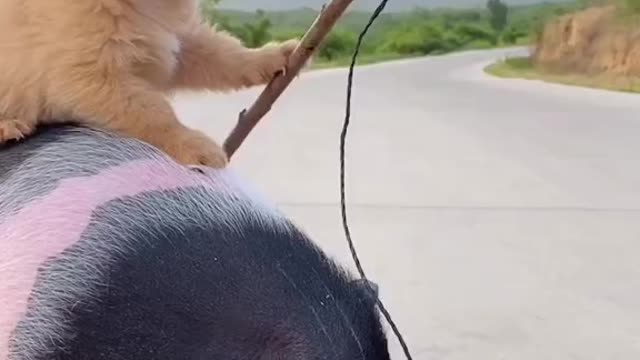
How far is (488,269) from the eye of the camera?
1.52 m

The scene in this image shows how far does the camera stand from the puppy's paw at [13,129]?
568 mm

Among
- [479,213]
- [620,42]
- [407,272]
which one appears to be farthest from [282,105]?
[407,272]

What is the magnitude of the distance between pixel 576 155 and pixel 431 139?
361mm

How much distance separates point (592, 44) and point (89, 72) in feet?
6.88

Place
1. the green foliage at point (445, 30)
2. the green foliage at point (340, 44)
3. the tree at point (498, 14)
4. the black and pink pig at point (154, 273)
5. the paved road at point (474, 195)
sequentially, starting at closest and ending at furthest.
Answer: the black and pink pig at point (154, 273)
the paved road at point (474, 195)
the green foliage at point (340, 44)
the green foliage at point (445, 30)
the tree at point (498, 14)

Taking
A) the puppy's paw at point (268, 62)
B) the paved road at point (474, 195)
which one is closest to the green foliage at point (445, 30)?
the paved road at point (474, 195)

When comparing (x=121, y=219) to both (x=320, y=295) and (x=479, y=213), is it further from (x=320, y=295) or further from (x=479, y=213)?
(x=479, y=213)

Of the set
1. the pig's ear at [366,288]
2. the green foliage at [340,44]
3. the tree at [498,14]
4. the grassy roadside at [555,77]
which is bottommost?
the grassy roadside at [555,77]

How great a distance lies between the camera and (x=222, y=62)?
683 mm

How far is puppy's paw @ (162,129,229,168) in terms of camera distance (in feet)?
1.86

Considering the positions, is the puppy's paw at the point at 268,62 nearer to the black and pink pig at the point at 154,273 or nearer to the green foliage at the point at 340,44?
the black and pink pig at the point at 154,273

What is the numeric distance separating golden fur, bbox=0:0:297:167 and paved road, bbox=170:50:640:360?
0.45 feet

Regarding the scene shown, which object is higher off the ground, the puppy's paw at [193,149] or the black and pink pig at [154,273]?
the puppy's paw at [193,149]

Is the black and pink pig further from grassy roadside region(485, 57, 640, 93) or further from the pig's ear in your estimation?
grassy roadside region(485, 57, 640, 93)
